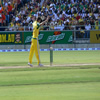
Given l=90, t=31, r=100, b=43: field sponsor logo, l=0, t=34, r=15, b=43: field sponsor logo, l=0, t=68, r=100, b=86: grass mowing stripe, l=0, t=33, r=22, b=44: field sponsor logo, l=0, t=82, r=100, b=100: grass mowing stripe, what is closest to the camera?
l=0, t=82, r=100, b=100: grass mowing stripe

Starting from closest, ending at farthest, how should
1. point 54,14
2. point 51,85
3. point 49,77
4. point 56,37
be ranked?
1. point 51,85
2. point 49,77
3. point 56,37
4. point 54,14

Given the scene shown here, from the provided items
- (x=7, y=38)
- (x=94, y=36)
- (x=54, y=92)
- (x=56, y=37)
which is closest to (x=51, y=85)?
(x=54, y=92)

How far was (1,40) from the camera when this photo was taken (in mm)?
31547

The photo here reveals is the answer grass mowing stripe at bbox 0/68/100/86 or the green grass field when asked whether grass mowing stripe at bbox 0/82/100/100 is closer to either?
the green grass field

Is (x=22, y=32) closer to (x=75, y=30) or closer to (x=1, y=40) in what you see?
(x=1, y=40)

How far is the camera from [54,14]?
111 feet

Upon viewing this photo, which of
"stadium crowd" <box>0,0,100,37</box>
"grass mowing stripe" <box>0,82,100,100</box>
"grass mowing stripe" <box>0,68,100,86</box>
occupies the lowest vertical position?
"grass mowing stripe" <box>0,68,100,86</box>

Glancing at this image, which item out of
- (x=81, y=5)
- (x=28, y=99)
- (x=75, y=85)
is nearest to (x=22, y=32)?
(x=81, y=5)

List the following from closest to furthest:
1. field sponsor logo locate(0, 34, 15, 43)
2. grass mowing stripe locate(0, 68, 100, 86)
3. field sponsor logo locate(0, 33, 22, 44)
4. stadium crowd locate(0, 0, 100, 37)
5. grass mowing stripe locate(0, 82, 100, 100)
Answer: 1. grass mowing stripe locate(0, 82, 100, 100)
2. grass mowing stripe locate(0, 68, 100, 86)
3. field sponsor logo locate(0, 34, 15, 43)
4. field sponsor logo locate(0, 33, 22, 44)
5. stadium crowd locate(0, 0, 100, 37)

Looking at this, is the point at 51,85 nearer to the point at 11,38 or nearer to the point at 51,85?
the point at 51,85

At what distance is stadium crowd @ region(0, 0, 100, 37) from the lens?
105 feet

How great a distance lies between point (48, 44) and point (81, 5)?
16.6 ft

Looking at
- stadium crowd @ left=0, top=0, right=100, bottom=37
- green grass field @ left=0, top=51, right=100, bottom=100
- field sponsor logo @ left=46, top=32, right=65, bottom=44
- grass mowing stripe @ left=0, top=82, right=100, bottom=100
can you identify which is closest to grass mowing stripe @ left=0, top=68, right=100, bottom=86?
green grass field @ left=0, top=51, right=100, bottom=100

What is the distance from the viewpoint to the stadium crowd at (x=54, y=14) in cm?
3203
